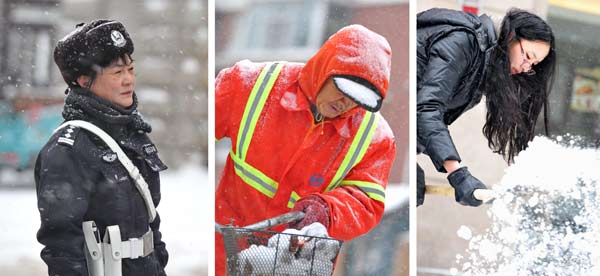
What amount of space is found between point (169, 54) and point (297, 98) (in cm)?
53

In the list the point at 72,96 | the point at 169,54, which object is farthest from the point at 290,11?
the point at 72,96

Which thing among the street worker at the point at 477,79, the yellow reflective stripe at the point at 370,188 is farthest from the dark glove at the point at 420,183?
the yellow reflective stripe at the point at 370,188

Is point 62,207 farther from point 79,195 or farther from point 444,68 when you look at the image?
point 444,68

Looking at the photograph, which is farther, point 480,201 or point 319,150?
point 480,201

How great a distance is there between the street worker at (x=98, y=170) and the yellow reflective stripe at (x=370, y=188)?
0.79m

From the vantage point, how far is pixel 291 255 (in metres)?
3.30

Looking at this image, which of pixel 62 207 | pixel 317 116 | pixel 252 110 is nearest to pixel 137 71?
pixel 252 110

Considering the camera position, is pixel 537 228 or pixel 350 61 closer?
pixel 350 61

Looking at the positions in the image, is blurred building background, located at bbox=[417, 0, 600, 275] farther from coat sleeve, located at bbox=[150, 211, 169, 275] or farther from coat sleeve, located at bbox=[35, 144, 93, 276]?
coat sleeve, located at bbox=[35, 144, 93, 276]

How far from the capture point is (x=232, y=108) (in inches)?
140

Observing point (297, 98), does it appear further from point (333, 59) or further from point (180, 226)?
point (180, 226)

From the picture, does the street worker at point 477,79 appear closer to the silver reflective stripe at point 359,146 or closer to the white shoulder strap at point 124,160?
the silver reflective stripe at point 359,146

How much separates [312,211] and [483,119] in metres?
0.96

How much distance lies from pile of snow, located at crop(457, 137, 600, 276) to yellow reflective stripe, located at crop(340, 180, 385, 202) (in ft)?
1.61
